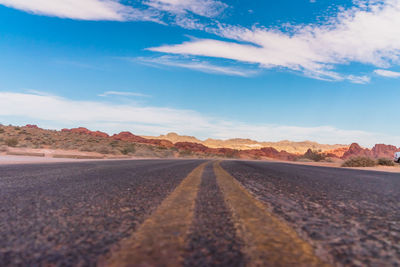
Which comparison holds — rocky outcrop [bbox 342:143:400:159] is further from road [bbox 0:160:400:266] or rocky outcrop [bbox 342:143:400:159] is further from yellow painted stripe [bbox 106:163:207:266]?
yellow painted stripe [bbox 106:163:207:266]

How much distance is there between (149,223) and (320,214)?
Answer: 1135 mm

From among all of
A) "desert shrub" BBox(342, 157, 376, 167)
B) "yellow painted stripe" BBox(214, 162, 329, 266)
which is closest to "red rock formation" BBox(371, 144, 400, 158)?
"desert shrub" BBox(342, 157, 376, 167)

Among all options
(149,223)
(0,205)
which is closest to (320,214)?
(149,223)

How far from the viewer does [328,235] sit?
4.12 feet

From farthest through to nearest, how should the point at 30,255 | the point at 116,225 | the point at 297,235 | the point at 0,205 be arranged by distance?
the point at 0,205
the point at 116,225
the point at 297,235
the point at 30,255

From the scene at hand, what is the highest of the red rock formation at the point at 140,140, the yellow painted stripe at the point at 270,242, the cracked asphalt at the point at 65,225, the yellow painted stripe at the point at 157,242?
the red rock formation at the point at 140,140

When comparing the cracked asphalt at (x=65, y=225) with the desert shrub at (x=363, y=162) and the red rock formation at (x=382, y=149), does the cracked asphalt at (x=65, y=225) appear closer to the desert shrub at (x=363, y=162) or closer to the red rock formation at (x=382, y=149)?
the desert shrub at (x=363, y=162)

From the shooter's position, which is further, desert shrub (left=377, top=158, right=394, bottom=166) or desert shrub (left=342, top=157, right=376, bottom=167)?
desert shrub (left=342, top=157, right=376, bottom=167)

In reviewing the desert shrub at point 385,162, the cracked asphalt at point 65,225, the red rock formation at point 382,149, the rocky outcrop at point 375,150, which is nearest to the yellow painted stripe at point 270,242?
Answer: the cracked asphalt at point 65,225

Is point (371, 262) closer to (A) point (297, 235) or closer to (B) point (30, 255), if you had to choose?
(A) point (297, 235)

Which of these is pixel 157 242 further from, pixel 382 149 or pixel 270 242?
pixel 382 149

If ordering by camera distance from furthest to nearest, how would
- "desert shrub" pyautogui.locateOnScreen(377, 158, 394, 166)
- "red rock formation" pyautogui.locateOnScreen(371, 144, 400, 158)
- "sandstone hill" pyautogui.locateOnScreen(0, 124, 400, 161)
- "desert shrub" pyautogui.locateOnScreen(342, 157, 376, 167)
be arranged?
1. "red rock formation" pyautogui.locateOnScreen(371, 144, 400, 158)
2. "sandstone hill" pyautogui.locateOnScreen(0, 124, 400, 161)
3. "desert shrub" pyautogui.locateOnScreen(342, 157, 376, 167)
4. "desert shrub" pyautogui.locateOnScreen(377, 158, 394, 166)

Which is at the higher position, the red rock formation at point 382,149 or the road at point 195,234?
the red rock formation at point 382,149

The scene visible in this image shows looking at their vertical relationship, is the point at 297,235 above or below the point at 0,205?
above
